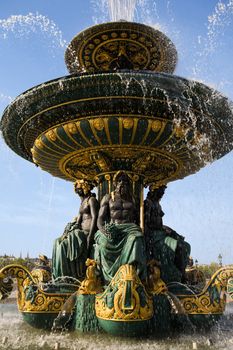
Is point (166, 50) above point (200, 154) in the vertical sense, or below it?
above

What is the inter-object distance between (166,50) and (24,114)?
4.69 metres

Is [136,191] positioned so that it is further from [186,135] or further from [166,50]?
[166,50]

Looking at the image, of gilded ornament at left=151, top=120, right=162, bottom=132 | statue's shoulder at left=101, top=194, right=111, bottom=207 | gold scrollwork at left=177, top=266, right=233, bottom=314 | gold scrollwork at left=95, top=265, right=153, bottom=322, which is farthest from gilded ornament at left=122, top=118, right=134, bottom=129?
gold scrollwork at left=177, top=266, right=233, bottom=314

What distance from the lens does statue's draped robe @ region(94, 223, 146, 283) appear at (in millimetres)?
7266

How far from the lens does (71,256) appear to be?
8406 mm

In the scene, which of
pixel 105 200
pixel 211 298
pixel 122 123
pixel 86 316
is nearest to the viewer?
pixel 86 316

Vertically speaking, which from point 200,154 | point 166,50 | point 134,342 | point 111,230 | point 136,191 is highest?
point 166,50

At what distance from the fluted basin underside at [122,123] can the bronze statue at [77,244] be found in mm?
1004

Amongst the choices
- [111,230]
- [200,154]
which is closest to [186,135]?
[200,154]

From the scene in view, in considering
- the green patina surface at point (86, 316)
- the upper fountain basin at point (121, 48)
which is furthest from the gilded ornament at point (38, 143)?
the green patina surface at point (86, 316)

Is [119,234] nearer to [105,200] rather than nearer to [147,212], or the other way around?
[105,200]

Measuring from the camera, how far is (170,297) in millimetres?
7609

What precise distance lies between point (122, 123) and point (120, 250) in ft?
8.25

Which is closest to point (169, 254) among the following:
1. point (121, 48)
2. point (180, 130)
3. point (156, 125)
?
point (180, 130)
